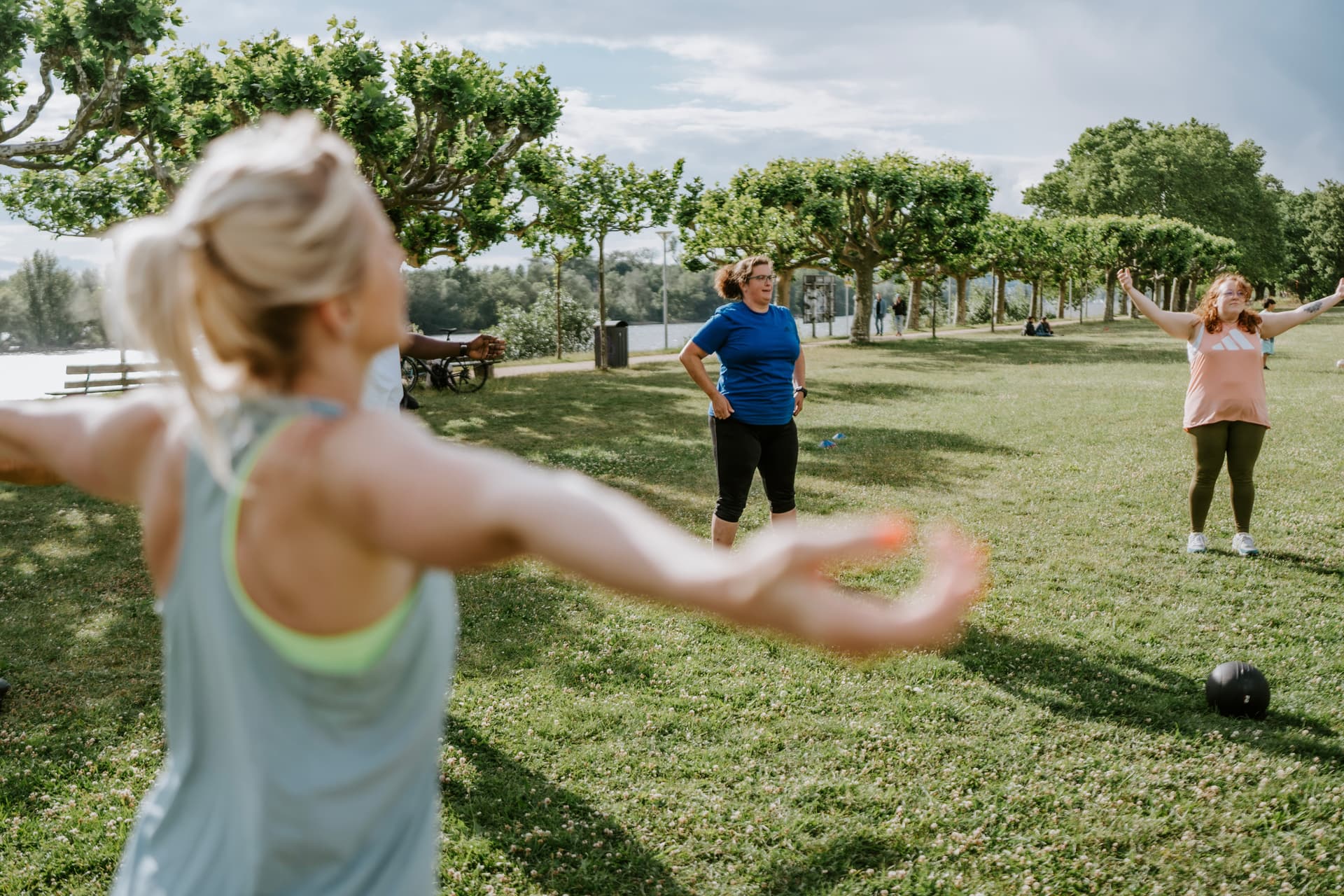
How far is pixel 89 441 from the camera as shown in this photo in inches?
62.3

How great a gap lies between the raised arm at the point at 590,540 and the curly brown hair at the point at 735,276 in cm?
581

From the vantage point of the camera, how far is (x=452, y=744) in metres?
5.36

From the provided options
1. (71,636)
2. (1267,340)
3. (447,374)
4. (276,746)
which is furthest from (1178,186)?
(276,746)

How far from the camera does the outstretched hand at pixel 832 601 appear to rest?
1.06 metres

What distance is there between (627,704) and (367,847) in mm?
4503

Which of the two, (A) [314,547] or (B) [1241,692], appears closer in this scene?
(A) [314,547]

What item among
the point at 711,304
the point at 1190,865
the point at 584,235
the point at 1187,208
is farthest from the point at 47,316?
the point at 1187,208

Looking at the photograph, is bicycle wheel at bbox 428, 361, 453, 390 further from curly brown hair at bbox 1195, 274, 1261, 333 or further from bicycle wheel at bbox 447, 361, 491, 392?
curly brown hair at bbox 1195, 274, 1261, 333

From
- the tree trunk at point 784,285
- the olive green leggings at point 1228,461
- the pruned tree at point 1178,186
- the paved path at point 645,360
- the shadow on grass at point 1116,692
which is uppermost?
the pruned tree at point 1178,186

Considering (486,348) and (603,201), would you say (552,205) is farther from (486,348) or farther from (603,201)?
(486,348)

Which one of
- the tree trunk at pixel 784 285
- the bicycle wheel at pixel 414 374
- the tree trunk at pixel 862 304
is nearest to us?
the bicycle wheel at pixel 414 374

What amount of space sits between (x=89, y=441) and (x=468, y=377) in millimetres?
23236

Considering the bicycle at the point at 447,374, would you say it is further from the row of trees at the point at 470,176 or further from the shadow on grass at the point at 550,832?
the shadow on grass at the point at 550,832

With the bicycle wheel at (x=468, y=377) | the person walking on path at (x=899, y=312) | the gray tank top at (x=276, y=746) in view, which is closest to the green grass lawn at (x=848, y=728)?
the gray tank top at (x=276, y=746)
